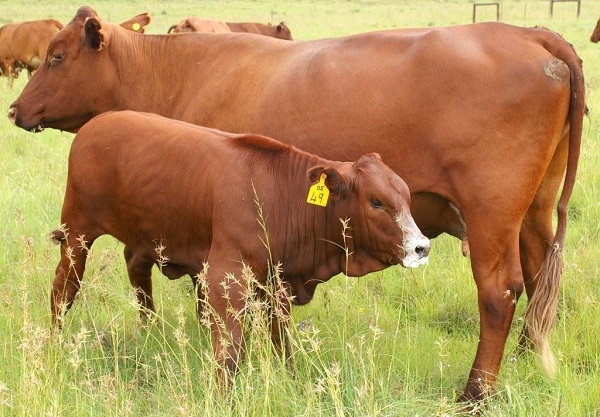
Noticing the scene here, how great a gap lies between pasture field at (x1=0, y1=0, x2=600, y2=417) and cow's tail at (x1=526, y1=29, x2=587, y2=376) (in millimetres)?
213

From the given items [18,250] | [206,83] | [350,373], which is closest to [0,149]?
[18,250]

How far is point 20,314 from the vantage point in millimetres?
4789

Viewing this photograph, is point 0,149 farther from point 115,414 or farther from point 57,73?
point 115,414

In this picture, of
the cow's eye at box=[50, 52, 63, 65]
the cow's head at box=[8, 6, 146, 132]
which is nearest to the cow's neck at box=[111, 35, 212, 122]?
the cow's head at box=[8, 6, 146, 132]

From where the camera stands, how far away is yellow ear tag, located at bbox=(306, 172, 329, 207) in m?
4.29

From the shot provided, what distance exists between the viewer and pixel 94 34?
5.84 meters

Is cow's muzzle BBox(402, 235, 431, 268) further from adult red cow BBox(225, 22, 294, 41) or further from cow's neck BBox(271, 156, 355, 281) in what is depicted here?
adult red cow BBox(225, 22, 294, 41)

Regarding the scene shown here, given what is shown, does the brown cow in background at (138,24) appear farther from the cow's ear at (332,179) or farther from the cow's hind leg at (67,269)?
the cow's ear at (332,179)

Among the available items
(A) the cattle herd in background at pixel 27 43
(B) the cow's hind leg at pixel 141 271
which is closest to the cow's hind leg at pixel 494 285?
(B) the cow's hind leg at pixel 141 271

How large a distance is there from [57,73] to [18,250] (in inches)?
52.1

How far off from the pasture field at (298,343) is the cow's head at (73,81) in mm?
882

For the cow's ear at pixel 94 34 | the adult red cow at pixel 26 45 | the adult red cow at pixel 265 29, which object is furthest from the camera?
the adult red cow at pixel 26 45

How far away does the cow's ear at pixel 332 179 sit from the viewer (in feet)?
13.8

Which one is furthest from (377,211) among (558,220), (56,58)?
(56,58)
